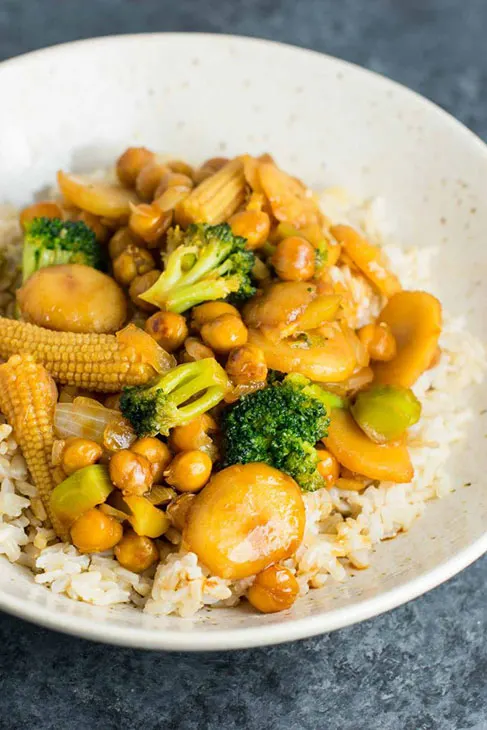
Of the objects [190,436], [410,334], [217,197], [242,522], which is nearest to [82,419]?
[190,436]

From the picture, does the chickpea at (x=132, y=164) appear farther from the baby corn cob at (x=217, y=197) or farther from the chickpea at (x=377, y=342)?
the chickpea at (x=377, y=342)

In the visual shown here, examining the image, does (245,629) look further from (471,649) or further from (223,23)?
(223,23)

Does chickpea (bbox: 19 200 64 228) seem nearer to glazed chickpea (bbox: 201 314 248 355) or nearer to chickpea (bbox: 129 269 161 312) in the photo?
chickpea (bbox: 129 269 161 312)

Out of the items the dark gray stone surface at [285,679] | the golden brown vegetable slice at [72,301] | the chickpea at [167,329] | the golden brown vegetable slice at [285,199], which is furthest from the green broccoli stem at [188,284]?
the dark gray stone surface at [285,679]

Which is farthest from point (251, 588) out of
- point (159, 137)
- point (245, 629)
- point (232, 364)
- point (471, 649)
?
point (159, 137)

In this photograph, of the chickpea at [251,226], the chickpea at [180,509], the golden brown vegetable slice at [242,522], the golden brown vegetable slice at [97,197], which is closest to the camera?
the golden brown vegetable slice at [242,522]


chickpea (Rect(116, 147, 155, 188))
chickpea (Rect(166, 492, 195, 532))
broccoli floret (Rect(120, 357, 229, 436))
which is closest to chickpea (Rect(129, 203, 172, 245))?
chickpea (Rect(116, 147, 155, 188))

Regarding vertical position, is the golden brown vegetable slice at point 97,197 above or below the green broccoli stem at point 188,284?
below
